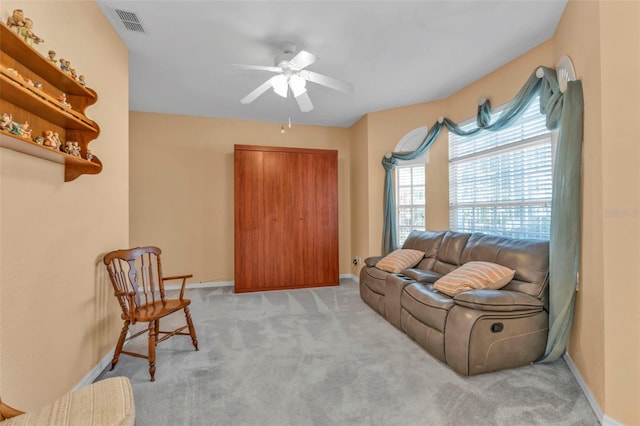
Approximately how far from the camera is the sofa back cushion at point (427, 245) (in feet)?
11.1

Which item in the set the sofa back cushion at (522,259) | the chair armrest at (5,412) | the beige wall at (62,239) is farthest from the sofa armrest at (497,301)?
the beige wall at (62,239)

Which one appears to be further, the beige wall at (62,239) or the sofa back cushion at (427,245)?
the sofa back cushion at (427,245)

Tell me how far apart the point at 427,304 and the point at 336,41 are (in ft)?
8.10

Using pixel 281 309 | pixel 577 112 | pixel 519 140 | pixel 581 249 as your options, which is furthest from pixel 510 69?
pixel 281 309

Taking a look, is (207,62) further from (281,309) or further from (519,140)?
(519,140)

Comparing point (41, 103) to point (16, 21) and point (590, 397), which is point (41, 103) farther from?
point (590, 397)

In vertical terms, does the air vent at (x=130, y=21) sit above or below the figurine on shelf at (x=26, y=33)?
above

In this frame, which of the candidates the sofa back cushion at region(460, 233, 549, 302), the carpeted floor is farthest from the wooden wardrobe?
the sofa back cushion at region(460, 233, 549, 302)

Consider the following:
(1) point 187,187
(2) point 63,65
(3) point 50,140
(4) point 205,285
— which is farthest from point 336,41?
(4) point 205,285

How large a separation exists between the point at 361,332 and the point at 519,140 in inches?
101

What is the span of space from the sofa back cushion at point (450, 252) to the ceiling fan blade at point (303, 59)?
2.40m

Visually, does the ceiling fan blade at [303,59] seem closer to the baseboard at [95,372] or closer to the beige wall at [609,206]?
the beige wall at [609,206]

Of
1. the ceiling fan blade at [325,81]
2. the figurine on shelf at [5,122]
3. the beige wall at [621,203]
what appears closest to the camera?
the figurine on shelf at [5,122]

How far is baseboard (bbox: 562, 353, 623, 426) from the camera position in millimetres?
1535
